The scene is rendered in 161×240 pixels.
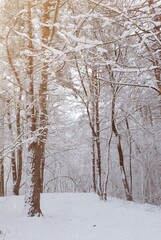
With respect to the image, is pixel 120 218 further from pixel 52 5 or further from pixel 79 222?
pixel 52 5

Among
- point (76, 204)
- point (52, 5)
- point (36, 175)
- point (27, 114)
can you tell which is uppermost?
point (52, 5)

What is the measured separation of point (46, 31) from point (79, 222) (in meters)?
5.57

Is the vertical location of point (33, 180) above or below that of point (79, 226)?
above

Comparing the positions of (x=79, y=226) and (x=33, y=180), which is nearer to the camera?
(x=79, y=226)

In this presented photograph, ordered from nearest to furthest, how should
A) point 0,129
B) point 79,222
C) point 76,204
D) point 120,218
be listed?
point 79,222 < point 120,218 < point 76,204 < point 0,129

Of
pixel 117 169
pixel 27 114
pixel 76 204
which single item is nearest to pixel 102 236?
pixel 27 114

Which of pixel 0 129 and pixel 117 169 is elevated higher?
pixel 0 129

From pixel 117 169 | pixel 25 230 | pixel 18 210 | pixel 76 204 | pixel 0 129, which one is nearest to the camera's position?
pixel 25 230

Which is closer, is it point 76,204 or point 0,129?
point 76,204

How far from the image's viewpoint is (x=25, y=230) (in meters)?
6.96

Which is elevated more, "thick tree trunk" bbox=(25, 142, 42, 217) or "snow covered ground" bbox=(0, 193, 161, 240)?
"thick tree trunk" bbox=(25, 142, 42, 217)

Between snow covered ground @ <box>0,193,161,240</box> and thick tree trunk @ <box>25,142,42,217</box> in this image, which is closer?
→ snow covered ground @ <box>0,193,161,240</box>

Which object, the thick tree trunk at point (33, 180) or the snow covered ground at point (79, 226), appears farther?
the thick tree trunk at point (33, 180)

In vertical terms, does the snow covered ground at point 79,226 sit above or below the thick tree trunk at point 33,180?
below
